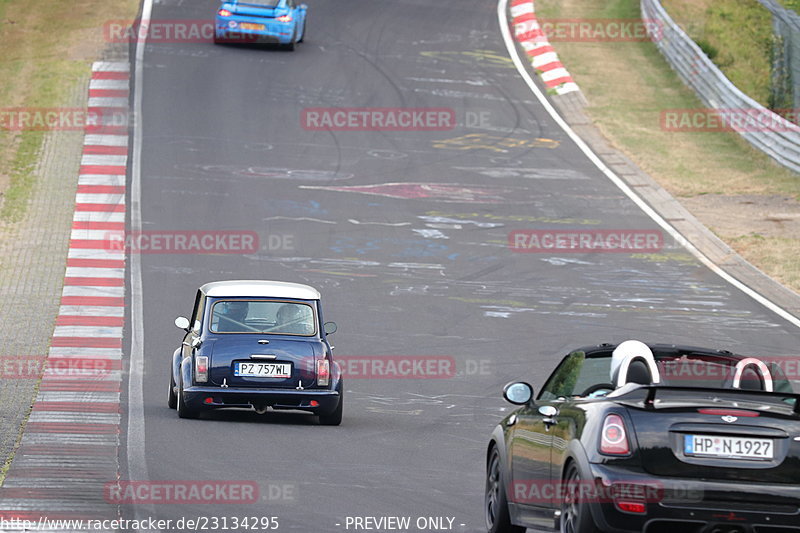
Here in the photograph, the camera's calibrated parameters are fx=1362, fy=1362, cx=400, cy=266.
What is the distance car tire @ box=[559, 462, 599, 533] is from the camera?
7195 millimetres

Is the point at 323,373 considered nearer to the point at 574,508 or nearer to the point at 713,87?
the point at 574,508

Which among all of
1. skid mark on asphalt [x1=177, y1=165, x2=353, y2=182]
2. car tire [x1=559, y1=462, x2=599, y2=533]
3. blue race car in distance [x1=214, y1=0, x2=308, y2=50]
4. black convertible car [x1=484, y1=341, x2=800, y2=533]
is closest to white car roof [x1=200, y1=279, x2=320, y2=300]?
Answer: black convertible car [x1=484, y1=341, x2=800, y2=533]

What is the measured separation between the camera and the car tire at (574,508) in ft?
23.6

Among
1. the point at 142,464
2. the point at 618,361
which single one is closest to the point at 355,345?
the point at 142,464

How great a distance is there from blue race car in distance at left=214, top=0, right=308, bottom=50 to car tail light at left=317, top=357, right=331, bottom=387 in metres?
21.8

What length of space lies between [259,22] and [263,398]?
22294 mm

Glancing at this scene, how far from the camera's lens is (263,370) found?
13.8 meters

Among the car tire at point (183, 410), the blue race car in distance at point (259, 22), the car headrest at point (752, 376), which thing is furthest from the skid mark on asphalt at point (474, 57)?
the car headrest at point (752, 376)

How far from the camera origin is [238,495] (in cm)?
1010

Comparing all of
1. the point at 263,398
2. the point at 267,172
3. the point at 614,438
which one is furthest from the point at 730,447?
the point at 267,172

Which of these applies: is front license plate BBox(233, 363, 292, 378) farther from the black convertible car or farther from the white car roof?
the black convertible car

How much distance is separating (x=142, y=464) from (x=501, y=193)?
1618 cm

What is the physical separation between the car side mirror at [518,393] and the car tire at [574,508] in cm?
96

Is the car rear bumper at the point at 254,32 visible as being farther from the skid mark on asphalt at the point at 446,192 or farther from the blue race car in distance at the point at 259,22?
the skid mark on asphalt at the point at 446,192
